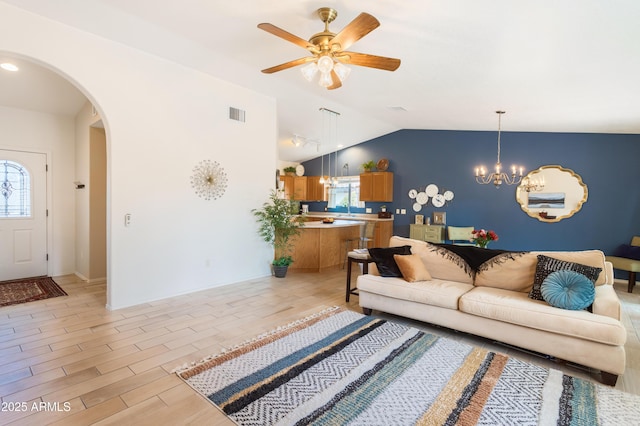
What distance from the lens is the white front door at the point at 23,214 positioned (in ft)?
16.0

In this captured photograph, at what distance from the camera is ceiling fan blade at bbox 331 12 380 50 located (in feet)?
6.96

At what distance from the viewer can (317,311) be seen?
3.82 metres

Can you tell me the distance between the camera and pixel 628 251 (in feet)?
17.3

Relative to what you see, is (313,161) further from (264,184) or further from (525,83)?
(525,83)

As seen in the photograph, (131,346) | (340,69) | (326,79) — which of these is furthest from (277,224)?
(340,69)

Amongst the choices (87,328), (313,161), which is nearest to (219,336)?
(87,328)

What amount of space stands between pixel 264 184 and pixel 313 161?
4.51 meters

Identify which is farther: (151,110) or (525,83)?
(151,110)

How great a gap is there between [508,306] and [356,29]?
2.70 metres

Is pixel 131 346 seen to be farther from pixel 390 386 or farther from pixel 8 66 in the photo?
pixel 8 66

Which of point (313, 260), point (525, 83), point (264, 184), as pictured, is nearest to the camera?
point (525, 83)

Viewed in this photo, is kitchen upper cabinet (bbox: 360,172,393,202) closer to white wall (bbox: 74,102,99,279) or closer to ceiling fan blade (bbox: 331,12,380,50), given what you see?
ceiling fan blade (bbox: 331,12,380,50)

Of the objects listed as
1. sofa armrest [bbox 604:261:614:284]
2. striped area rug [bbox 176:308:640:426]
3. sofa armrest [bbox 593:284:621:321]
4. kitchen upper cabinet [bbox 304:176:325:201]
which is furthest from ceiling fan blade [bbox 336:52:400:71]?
kitchen upper cabinet [bbox 304:176:325:201]

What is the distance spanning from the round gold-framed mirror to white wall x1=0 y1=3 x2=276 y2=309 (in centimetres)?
516
